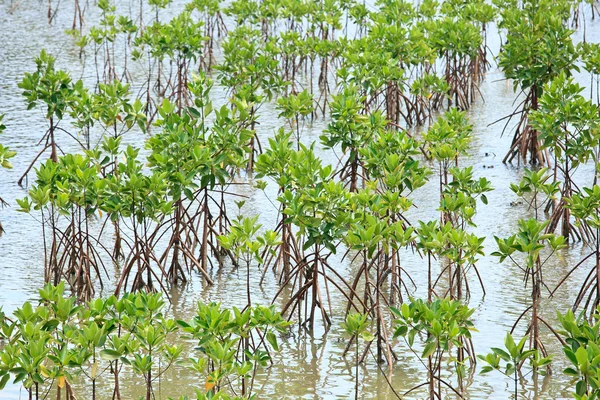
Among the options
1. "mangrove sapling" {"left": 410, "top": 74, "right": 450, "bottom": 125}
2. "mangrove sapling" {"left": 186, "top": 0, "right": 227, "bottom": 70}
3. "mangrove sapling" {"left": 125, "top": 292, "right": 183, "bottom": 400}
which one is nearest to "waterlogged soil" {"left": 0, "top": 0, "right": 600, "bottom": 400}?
"mangrove sapling" {"left": 410, "top": 74, "right": 450, "bottom": 125}

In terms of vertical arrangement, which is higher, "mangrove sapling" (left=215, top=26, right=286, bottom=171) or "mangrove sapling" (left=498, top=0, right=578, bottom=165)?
"mangrove sapling" (left=498, top=0, right=578, bottom=165)

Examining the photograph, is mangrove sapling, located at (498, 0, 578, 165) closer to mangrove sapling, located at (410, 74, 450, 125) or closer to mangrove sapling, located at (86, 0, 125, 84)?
mangrove sapling, located at (410, 74, 450, 125)

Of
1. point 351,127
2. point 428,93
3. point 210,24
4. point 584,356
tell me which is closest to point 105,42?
point 210,24

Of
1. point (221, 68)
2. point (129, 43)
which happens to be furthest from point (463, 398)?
point (129, 43)

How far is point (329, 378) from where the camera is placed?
525 centimetres

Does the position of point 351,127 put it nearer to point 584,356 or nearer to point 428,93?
point 584,356

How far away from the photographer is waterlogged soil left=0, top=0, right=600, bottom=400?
5121 millimetres

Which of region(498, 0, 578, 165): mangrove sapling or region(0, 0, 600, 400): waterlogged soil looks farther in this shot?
region(498, 0, 578, 165): mangrove sapling

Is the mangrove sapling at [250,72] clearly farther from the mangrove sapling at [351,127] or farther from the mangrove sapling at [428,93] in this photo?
the mangrove sapling at [351,127]

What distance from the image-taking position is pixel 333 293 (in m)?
6.44

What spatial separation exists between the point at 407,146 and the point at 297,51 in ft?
16.9

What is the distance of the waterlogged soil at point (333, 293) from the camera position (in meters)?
5.12

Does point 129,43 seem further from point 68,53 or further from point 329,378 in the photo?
point 329,378

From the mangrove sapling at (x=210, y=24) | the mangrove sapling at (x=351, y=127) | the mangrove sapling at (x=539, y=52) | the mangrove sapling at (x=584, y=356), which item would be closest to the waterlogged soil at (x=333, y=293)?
the mangrove sapling at (x=351, y=127)
